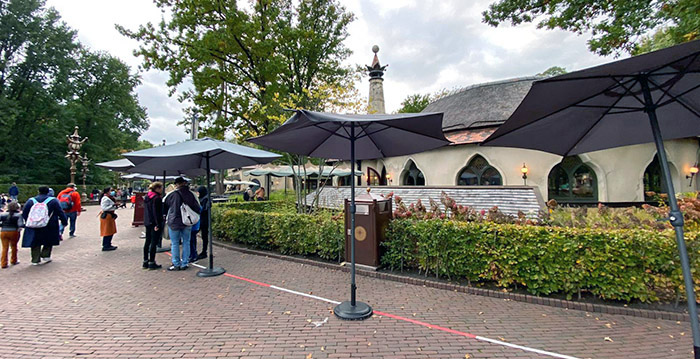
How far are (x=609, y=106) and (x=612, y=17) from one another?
35.3 feet

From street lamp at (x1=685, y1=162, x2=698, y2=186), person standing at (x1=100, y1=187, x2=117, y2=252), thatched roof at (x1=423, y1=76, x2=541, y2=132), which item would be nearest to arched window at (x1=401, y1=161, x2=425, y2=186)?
thatched roof at (x1=423, y1=76, x2=541, y2=132)

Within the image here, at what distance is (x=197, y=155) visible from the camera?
20.8 feet

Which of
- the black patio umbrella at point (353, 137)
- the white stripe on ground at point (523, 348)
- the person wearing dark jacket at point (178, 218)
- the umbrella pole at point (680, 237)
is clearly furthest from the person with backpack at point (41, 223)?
the umbrella pole at point (680, 237)

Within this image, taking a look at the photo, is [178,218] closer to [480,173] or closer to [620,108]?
[620,108]

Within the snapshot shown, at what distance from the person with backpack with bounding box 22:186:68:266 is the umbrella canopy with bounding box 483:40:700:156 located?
28.8ft

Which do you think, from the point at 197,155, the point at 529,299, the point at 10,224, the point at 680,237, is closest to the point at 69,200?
the point at 10,224

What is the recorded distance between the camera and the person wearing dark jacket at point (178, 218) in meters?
5.73

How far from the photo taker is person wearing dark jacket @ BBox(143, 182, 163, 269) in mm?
5992

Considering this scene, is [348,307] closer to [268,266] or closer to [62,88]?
[268,266]

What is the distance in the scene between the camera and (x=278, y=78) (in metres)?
18.7

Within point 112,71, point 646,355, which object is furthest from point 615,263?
point 112,71

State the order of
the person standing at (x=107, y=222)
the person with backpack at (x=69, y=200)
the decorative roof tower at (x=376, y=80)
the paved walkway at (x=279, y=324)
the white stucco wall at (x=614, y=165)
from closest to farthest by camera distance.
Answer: the paved walkway at (x=279, y=324), the person standing at (x=107, y=222), the person with backpack at (x=69, y=200), the white stucco wall at (x=614, y=165), the decorative roof tower at (x=376, y=80)

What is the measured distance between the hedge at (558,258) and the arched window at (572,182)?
9.93 metres

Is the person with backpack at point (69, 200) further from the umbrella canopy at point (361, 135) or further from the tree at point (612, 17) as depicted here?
the tree at point (612, 17)
